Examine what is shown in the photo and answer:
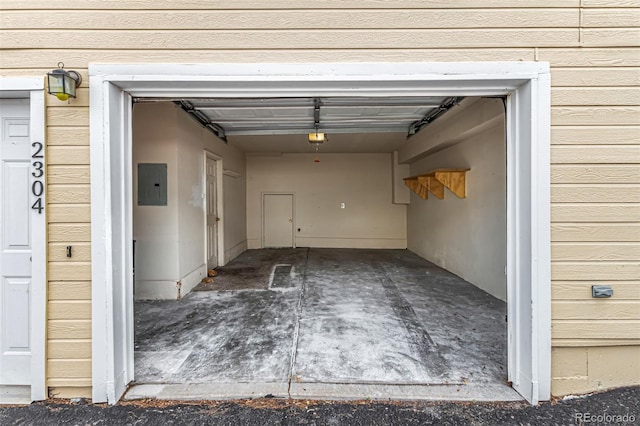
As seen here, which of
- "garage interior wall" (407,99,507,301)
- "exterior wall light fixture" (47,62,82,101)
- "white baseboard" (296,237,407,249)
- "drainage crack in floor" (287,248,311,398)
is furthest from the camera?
"white baseboard" (296,237,407,249)

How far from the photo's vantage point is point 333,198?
25.8ft

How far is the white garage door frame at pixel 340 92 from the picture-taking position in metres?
1.74

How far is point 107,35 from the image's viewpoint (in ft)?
5.84

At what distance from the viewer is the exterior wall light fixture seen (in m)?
1.62

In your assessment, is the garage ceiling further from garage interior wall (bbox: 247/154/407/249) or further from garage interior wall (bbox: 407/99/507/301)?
garage interior wall (bbox: 247/154/407/249)

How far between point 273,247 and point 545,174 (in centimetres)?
689

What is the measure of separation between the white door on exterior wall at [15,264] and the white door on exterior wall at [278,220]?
240 inches

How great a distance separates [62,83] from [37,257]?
1115 millimetres

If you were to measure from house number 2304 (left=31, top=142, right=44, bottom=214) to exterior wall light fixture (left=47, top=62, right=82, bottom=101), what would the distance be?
0.37 m

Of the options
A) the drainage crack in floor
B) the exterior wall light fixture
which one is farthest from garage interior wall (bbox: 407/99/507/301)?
the exterior wall light fixture

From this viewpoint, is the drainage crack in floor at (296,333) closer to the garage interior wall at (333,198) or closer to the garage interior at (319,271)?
the garage interior at (319,271)

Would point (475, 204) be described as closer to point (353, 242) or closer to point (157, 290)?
point (353, 242)

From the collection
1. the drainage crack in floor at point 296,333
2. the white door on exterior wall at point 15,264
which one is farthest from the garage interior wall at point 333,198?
the white door on exterior wall at point 15,264

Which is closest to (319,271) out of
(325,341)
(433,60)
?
(325,341)
